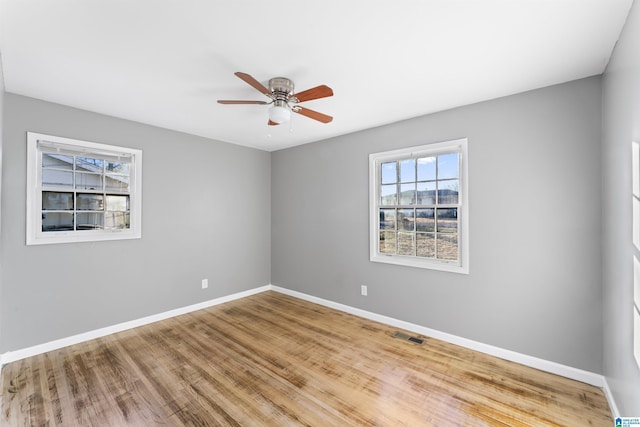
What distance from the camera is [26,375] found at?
2.35 m

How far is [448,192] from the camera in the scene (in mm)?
3055

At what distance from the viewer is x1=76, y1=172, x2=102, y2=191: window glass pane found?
304cm

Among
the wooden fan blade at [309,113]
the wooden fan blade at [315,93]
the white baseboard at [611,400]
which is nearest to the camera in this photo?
the white baseboard at [611,400]

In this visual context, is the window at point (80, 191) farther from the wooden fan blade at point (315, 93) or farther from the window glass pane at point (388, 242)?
the window glass pane at point (388, 242)

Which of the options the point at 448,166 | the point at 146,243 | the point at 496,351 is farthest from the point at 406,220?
the point at 146,243

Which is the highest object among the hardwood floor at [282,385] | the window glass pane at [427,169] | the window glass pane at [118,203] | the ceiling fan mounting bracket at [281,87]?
the ceiling fan mounting bracket at [281,87]

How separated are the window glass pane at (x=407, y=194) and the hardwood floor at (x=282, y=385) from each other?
162 cm

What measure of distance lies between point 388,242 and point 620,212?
2147 millimetres

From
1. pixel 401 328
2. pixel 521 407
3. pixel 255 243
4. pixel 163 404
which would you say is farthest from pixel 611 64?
pixel 255 243

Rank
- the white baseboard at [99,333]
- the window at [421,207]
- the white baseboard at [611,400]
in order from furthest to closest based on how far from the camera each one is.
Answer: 1. the window at [421,207]
2. the white baseboard at [99,333]
3. the white baseboard at [611,400]

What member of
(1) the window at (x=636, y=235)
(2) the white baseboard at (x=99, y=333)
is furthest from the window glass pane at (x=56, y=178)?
(1) the window at (x=636, y=235)

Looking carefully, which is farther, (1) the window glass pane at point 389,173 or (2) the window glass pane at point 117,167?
(1) the window glass pane at point 389,173

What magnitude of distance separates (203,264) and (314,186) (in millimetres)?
2085

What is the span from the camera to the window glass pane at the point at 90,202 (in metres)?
3.04
